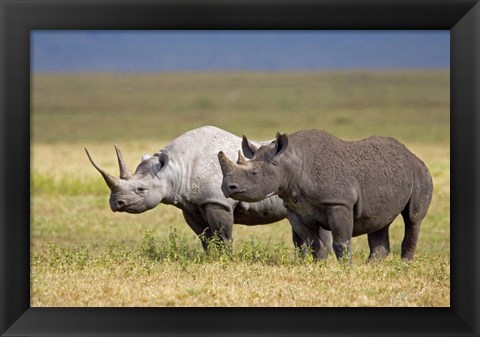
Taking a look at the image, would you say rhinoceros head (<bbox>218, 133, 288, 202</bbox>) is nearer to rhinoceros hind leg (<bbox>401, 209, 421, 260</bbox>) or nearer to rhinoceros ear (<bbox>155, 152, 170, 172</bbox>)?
rhinoceros ear (<bbox>155, 152, 170, 172</bbox>)

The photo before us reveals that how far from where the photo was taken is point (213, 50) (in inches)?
6973

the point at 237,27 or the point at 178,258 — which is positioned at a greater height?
the point at 237,27

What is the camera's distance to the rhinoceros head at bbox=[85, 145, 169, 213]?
41.1 ft

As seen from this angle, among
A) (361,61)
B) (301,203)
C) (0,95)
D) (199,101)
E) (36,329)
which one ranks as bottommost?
(36,329)

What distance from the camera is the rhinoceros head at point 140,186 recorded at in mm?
12523

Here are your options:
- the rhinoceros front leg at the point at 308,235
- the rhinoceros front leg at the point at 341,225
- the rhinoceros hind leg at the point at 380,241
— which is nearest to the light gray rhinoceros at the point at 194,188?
the rhinoceros front leg at the point at 308,235

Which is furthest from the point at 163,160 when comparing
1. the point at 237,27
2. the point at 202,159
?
the point at 237,27

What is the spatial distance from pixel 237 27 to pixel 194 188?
436cm

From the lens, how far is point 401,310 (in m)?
8.84

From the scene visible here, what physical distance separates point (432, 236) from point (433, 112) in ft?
186

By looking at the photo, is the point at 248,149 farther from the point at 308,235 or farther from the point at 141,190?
the point at 141,190

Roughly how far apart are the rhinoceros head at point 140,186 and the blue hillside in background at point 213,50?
12900 cm

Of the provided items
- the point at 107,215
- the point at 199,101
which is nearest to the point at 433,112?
the point at 199,101

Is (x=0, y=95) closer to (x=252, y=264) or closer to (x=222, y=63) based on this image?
(x=252, y=264)
